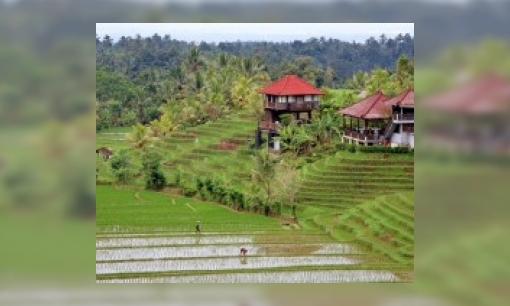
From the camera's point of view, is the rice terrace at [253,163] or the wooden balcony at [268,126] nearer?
the rice terrace at [253,163]

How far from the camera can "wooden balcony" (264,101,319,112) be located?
8.97 m

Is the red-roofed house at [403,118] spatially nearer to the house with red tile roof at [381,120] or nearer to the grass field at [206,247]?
the house with red tile roof at [381,120]

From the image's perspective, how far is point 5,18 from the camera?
8.55 meters

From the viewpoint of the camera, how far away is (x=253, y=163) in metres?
9.02

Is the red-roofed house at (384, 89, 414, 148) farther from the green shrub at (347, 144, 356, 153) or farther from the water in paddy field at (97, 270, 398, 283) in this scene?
the water in paddy field at (97, 270, 398, 283)

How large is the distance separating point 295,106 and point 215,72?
60 centimetres

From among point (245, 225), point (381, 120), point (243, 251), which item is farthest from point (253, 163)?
→ point (381, 120)

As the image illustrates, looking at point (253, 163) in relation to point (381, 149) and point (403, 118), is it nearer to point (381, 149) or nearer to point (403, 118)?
point (381, 149)

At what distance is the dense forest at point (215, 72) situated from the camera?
877 cm

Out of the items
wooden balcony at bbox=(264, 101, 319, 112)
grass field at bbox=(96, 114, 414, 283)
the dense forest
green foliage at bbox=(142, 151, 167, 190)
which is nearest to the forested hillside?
the dense forest

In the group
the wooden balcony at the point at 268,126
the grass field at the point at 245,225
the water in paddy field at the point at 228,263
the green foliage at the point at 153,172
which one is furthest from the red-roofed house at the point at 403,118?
the green foliage at the point at 153,172

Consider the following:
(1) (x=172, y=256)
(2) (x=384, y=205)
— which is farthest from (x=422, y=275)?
(1) (x=172, y=256)

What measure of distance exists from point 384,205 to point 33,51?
260cm

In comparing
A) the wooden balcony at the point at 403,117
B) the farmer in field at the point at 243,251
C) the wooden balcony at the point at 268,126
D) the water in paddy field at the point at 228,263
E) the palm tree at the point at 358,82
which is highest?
the palm tree at the point at 358,82
